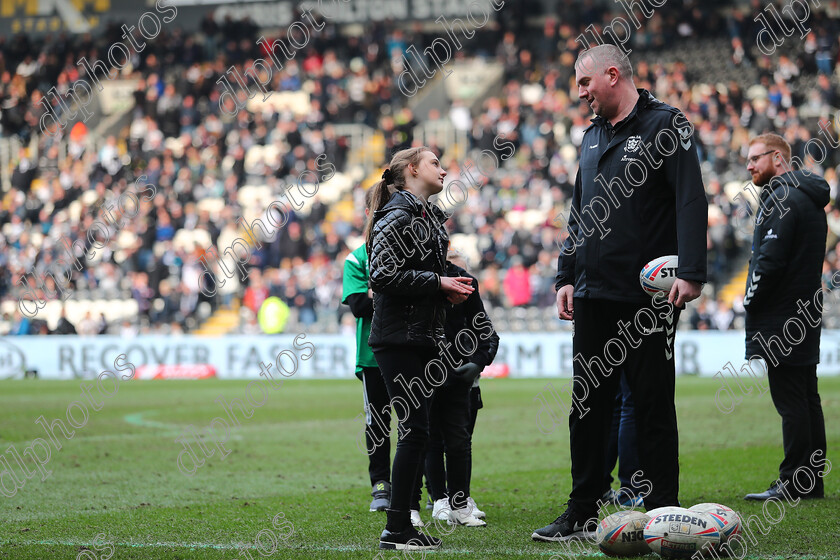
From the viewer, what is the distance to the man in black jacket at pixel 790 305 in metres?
6.82

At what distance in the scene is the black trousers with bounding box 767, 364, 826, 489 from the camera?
22.4 feet

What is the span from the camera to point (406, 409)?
17.2 ft

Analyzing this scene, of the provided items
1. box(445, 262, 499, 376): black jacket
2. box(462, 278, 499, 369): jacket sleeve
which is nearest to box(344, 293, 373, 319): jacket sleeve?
box(445, 262, 499, 376): black jacket

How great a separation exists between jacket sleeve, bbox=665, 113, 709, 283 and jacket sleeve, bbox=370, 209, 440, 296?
1.22 m

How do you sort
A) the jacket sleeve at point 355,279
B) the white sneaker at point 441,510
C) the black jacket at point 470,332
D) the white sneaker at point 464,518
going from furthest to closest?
the jacket sleeve at point 355,279 < the black jacket at point 470,332 < the white sneaker at point 441,510 < the white sneaker at point 464,518

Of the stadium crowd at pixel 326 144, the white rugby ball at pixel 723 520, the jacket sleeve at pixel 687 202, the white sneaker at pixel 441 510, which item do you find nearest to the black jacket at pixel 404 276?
the jacket sleeve at pixel 687 202

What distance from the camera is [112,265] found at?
89.9ft

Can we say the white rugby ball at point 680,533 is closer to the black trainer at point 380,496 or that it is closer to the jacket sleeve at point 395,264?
the jacket sleeve at point 395,264

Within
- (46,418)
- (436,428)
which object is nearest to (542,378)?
(46,418)

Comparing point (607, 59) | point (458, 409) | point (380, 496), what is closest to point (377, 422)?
point (380, 496)

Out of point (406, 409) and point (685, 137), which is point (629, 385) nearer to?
point (406, 409)

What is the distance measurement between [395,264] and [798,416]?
318 centimetres

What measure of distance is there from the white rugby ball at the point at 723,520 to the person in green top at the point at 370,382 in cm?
239

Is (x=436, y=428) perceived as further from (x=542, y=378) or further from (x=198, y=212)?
(x=198, y=212)
